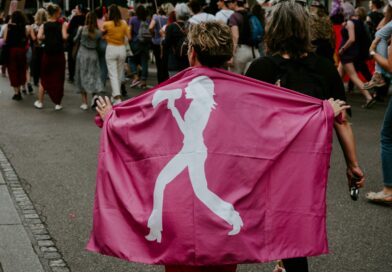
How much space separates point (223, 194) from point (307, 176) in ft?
1.39

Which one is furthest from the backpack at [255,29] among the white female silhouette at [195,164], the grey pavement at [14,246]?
the white female silhouette at [195,164]

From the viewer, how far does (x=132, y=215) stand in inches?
141

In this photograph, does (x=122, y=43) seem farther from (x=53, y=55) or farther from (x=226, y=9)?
(x=226, y=9)

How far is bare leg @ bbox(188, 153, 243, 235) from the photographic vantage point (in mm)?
3449

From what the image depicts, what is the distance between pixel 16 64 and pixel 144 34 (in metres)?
3.45

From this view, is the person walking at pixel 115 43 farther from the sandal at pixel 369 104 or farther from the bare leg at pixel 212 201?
the bare leg at pixel 212 201

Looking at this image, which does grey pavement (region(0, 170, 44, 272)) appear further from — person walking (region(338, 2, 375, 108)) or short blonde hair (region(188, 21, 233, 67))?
person walking (region(338, 2, 375, 108))

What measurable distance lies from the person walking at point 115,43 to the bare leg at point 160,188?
11.2m

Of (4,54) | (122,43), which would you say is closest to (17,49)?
(4,54)

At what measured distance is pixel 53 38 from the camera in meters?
14.3

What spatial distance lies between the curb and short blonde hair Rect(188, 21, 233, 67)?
90.1 inches

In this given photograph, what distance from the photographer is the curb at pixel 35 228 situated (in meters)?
5.50

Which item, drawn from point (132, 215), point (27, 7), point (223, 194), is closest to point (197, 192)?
point (223, 194)

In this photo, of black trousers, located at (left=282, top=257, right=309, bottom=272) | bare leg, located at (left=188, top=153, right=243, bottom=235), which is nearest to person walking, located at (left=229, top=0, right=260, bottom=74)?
black trousers, located at (left=282, top=257, right=309, bottom=272)
